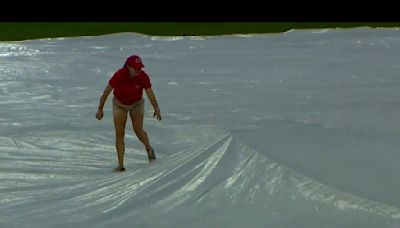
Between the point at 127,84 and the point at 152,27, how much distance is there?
23.8 ft

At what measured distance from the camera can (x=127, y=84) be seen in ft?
8.32

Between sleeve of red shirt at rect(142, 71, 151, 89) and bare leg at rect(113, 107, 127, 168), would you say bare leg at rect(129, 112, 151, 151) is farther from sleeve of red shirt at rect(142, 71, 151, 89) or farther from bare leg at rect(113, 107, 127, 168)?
sleeve of red shirt at rect(142, 71, 151, 89)

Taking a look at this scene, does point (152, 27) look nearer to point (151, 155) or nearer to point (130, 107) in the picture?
point (151, 155)

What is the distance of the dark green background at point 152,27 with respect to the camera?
8.66 meters

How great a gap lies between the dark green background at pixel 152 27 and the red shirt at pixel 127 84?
5841 mm

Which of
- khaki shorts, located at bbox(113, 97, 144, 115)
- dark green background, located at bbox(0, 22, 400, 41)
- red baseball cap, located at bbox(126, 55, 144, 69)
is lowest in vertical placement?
dark green background, located at bbox(0, 22, 400, 41)

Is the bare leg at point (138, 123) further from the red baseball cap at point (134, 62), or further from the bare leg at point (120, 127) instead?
the red baseball cap at point (134, 62)

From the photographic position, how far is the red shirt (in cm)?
250

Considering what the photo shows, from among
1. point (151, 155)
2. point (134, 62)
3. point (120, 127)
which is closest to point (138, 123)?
point (120, 127)

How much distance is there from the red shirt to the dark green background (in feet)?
19.2

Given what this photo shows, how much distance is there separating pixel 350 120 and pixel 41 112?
1830 millimetres

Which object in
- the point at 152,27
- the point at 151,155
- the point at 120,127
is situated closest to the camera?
the point at 120,127

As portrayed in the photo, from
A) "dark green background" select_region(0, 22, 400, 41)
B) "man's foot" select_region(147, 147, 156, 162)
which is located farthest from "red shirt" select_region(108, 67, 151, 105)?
"dark green background" select_region(0, 22, 400, 41)
